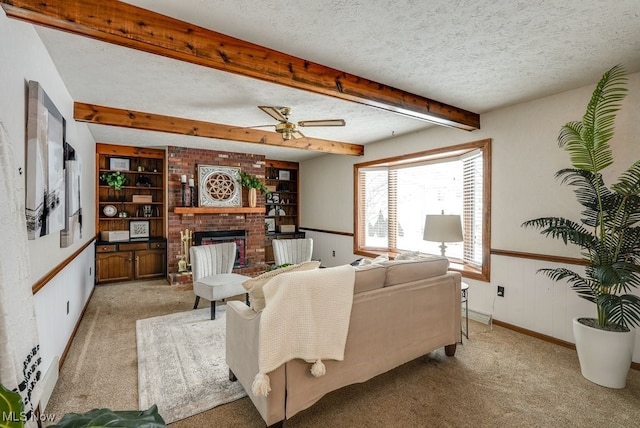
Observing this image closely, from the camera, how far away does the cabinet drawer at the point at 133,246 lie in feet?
17.2

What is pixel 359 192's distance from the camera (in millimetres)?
5609

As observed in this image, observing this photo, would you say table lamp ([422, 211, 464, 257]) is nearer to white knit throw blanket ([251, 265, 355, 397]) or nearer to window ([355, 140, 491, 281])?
window ([355, 140, 491, 281])

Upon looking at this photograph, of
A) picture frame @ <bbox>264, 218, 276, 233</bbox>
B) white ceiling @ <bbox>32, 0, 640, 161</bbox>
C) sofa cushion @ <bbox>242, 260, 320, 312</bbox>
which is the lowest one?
sofa cushion @ <bbox>242, 260, 320, 312</bbox>

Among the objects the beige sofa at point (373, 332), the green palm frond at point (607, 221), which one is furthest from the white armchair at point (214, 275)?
the green palm frond at point (607, 221)

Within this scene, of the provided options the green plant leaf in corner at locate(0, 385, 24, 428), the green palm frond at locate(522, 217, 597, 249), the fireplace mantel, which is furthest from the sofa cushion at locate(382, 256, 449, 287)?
the fireplace mantel

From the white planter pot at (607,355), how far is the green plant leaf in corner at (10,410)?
10.5ft

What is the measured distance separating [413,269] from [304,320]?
3.41 feet

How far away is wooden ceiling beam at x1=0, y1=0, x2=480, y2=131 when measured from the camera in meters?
1.61

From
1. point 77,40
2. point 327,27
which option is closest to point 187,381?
point 77,40

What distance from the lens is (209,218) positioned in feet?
18.7

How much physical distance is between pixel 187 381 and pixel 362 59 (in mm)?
2765

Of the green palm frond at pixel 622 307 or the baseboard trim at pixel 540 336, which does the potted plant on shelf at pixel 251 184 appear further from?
the green palm frond at pixel 622 307

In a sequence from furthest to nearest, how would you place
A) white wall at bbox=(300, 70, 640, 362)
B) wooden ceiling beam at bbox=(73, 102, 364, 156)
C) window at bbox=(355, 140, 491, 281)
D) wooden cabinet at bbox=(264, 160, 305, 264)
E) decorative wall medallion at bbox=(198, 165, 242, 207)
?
wooden cabinet at bbox=(264, 160, 305, 264), decorative wall medallion at bbox=(198, 165, 242, 207), window at bbox=(355, 140, 491, 281), wooden ceiling beam at bbox=(73, 102, 364, 156), white wall at bbox=(300, 70, 640, 362)

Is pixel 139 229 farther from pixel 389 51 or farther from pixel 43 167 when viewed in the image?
pixel 389 51
